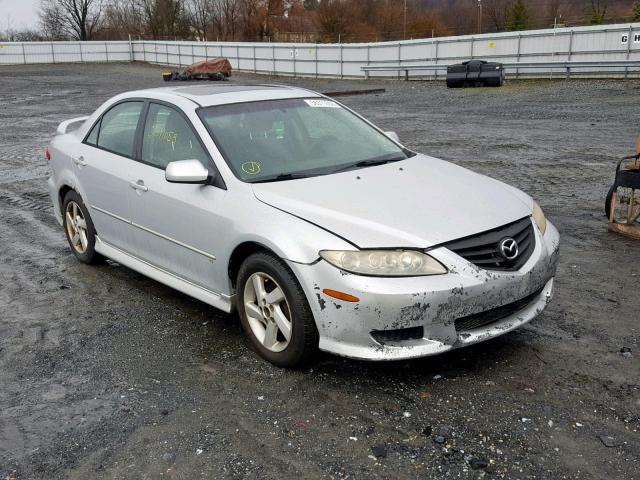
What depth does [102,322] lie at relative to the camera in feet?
16.3

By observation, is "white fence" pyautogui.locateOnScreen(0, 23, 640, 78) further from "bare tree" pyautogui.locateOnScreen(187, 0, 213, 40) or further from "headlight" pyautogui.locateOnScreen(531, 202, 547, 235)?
"headlight" pyautogui.locateOnScreen(531, 202, 547, 235)

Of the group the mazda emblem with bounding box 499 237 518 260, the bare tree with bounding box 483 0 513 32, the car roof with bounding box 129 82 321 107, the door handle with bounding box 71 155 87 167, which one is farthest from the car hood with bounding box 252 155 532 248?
the bare tree with bounding box 483 0 513 32

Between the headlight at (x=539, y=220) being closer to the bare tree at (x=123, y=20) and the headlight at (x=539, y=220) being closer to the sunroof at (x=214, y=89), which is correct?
the sunroof at (x=214, y=89)

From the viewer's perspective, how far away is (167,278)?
4980mm

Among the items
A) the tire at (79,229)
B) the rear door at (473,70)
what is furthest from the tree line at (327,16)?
the tire at (79,229)

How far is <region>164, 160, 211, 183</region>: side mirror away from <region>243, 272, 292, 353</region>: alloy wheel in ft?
2.47

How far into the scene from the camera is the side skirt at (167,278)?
14.8 ft

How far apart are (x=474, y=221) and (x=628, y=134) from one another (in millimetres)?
11550

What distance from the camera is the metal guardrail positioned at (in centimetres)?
2634

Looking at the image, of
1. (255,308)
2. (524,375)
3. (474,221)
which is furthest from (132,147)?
(524,375)

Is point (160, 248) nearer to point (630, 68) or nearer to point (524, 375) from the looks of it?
point (524, 375)

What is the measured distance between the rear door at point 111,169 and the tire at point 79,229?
0.51ft

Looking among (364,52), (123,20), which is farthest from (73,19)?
(364,52)

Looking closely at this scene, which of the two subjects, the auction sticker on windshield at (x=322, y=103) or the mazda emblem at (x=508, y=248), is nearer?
the mazda emblem at (x=508, y=248)
